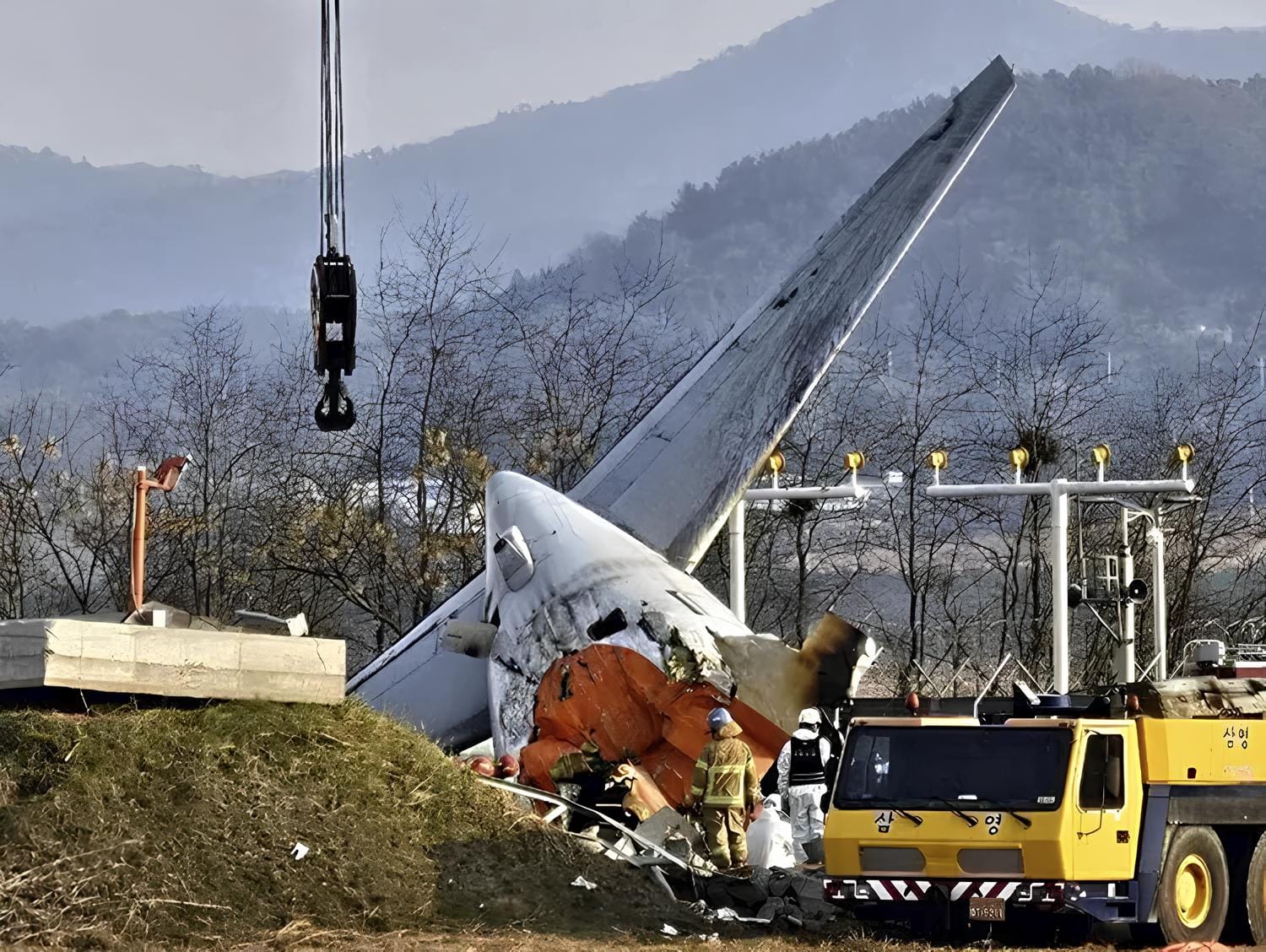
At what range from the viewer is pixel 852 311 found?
26094 mm

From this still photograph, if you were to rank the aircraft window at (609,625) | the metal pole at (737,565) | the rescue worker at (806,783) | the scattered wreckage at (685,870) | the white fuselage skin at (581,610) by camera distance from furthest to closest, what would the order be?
the metal pole at (737,565) < the aircraft window at (609,625) < the white fuselage skin at (581,610) < the rescue worker at (806,783) < the scattered wreckage at (685,870)

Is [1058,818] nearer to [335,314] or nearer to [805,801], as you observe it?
[805,801]

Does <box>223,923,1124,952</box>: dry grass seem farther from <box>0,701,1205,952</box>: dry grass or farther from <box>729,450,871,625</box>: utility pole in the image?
<box>729,450,871,625</box>: utility pole

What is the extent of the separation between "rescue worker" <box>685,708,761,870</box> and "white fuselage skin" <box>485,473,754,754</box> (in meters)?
2.00

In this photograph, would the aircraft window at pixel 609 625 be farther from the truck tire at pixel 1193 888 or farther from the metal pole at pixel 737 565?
the metal pole at pixel 737 565

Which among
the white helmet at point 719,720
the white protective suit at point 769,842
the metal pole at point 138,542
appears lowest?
the white protective suit at point 769,842

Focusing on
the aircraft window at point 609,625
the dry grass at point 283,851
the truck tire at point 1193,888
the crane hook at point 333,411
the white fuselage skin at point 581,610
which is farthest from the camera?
the aircraft window at point 609,625

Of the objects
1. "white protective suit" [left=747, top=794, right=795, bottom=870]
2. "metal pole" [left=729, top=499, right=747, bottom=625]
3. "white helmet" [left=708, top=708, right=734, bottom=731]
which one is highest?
"metal pole" [left=729, top=499, right=747, bottom=625]

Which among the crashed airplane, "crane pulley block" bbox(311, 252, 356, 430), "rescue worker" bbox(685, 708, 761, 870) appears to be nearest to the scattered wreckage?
"rescue worker" bbox(685, 708, 761, 870)

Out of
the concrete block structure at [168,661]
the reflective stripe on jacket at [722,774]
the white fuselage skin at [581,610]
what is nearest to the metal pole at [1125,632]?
the white fuselage skin at [581,610]

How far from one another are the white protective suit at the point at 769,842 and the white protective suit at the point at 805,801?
30.6 inches

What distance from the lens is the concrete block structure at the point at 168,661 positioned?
12.7 metres

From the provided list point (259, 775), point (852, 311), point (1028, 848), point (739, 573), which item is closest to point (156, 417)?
point (739, 573)

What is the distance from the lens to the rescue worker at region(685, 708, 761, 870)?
15.2 m
